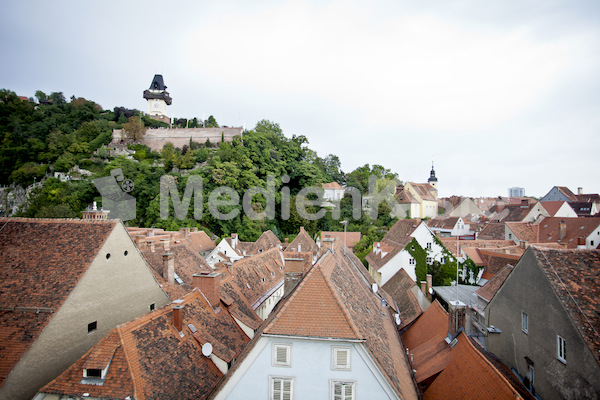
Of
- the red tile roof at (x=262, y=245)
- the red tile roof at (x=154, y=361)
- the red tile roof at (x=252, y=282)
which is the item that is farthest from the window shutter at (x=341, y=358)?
the red tile roof at (x=262, y=245)

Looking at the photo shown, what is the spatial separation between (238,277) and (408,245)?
1701 centimetres

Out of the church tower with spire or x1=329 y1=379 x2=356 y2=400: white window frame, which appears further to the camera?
the church tower with spire

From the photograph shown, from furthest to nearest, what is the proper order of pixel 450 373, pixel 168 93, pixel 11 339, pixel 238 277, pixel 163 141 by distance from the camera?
pixel 168 93 → pixel 163 141 → pixel 238 277 → pixel 450 373 → pixel 11 339

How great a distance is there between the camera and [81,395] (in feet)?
27.8

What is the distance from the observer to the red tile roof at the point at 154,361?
865cm

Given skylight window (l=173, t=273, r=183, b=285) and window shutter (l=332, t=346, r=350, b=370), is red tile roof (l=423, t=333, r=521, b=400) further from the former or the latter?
skylight window (l=173, t=273, r=183, b=285)

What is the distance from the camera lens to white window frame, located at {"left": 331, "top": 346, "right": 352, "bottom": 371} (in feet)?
26.9

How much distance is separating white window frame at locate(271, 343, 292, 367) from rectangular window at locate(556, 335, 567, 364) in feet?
27.2

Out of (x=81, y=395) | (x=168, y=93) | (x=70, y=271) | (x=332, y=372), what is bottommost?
(x=81, y=395)

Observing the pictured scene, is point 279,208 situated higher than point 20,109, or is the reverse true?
point 20,109

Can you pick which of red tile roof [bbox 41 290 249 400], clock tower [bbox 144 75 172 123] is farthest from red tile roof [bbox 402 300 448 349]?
clock tower [bbox 144 75 172 123]

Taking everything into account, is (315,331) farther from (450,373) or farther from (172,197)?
(172,197)

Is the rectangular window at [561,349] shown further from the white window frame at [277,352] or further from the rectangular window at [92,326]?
the rectangular window at [92,326]

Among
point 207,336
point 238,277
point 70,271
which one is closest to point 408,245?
point 238,277
